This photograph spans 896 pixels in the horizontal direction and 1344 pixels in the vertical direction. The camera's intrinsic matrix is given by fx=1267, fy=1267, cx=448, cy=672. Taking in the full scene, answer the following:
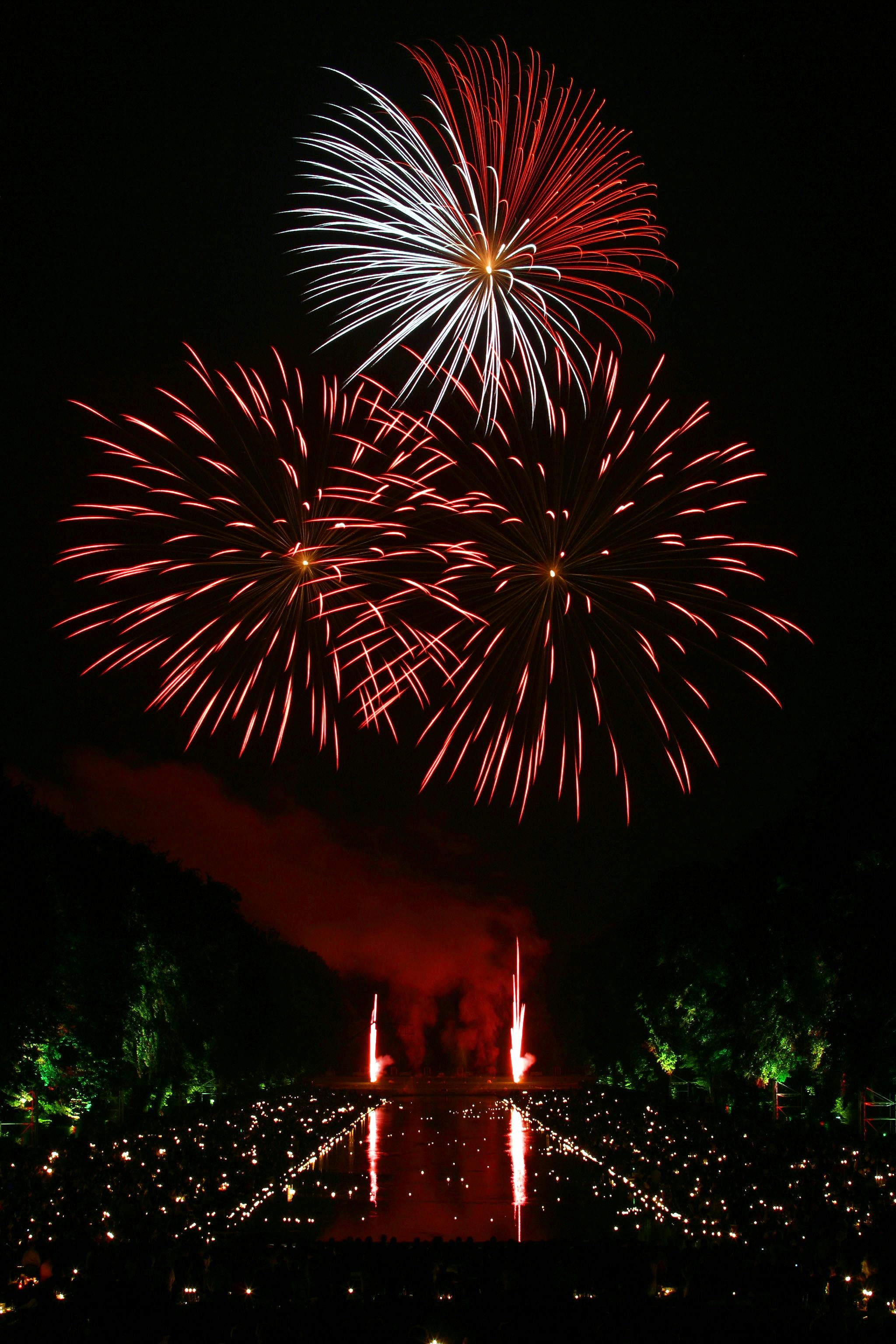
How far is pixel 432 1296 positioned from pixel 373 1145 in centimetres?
3409

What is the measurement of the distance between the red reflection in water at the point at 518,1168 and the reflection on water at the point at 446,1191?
0.06 m

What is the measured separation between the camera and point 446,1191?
3453 cm

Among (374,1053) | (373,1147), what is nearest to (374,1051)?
(374,1053)

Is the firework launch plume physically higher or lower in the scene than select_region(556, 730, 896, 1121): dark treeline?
lower

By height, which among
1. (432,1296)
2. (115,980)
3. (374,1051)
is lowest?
(432,1296)

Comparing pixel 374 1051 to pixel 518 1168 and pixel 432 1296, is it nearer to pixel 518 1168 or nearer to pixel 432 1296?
pixel 518 1168

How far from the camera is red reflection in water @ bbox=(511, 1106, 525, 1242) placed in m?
29.9

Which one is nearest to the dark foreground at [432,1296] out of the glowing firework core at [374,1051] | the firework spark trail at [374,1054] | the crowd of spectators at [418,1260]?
the crowd of spectators at [418,1260]

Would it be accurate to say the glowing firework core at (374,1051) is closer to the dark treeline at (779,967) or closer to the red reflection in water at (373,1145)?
the dark treeline at (779,967)

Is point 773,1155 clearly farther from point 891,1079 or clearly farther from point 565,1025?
point 565,1025

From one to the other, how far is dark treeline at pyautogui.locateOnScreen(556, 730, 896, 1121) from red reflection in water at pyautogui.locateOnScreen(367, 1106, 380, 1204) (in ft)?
43.1

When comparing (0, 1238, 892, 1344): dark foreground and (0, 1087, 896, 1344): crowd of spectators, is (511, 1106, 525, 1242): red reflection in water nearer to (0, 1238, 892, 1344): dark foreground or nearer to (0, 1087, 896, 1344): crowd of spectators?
(0, 1087, 896, 1344): crowd of spectators

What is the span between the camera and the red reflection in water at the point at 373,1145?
35.3 metres

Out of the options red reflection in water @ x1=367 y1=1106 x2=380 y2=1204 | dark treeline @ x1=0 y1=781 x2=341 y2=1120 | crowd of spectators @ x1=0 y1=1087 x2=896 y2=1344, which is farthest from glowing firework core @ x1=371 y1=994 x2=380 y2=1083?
crowd of spectators @ x1=0 y1=1087 x2=896 y2=1344
